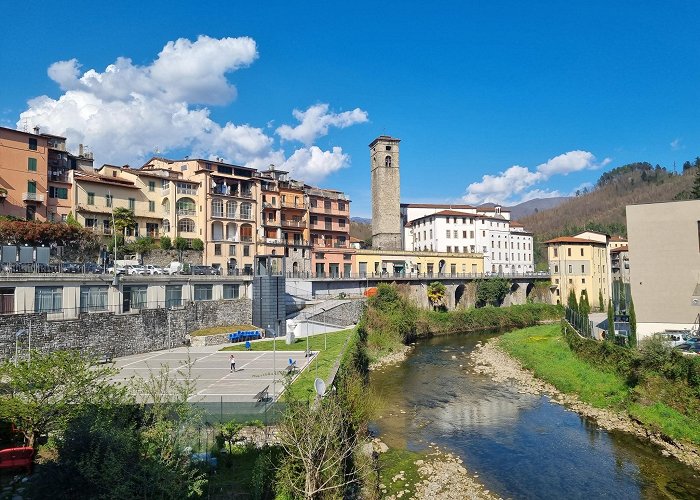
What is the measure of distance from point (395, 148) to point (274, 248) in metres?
31.1

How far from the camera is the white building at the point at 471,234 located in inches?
3285

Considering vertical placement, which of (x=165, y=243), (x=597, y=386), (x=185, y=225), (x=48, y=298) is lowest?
(x=597, y=386)

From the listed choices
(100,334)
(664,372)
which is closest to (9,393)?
(100,334)

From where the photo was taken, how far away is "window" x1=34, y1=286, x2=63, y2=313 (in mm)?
30594

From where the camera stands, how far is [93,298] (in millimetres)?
33906

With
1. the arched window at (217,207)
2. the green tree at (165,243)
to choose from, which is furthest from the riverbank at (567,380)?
the green tree at (165,243)

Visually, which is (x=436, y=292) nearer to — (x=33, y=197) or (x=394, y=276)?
(x=394, y=276)

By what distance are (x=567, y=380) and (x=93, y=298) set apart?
3358 cm

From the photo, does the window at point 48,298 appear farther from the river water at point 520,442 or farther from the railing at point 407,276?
the railing at point 407,276

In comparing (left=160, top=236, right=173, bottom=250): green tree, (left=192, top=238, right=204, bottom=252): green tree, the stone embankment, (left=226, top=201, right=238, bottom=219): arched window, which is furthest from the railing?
the stone embankment

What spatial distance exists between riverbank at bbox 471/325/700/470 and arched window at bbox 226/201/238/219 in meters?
31.1

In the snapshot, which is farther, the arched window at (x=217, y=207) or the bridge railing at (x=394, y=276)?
→ the bridge railing at (x=394, y=276)

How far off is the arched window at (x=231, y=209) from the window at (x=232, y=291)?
13966 millimetres

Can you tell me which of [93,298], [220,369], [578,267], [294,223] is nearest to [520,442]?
[220,369]
